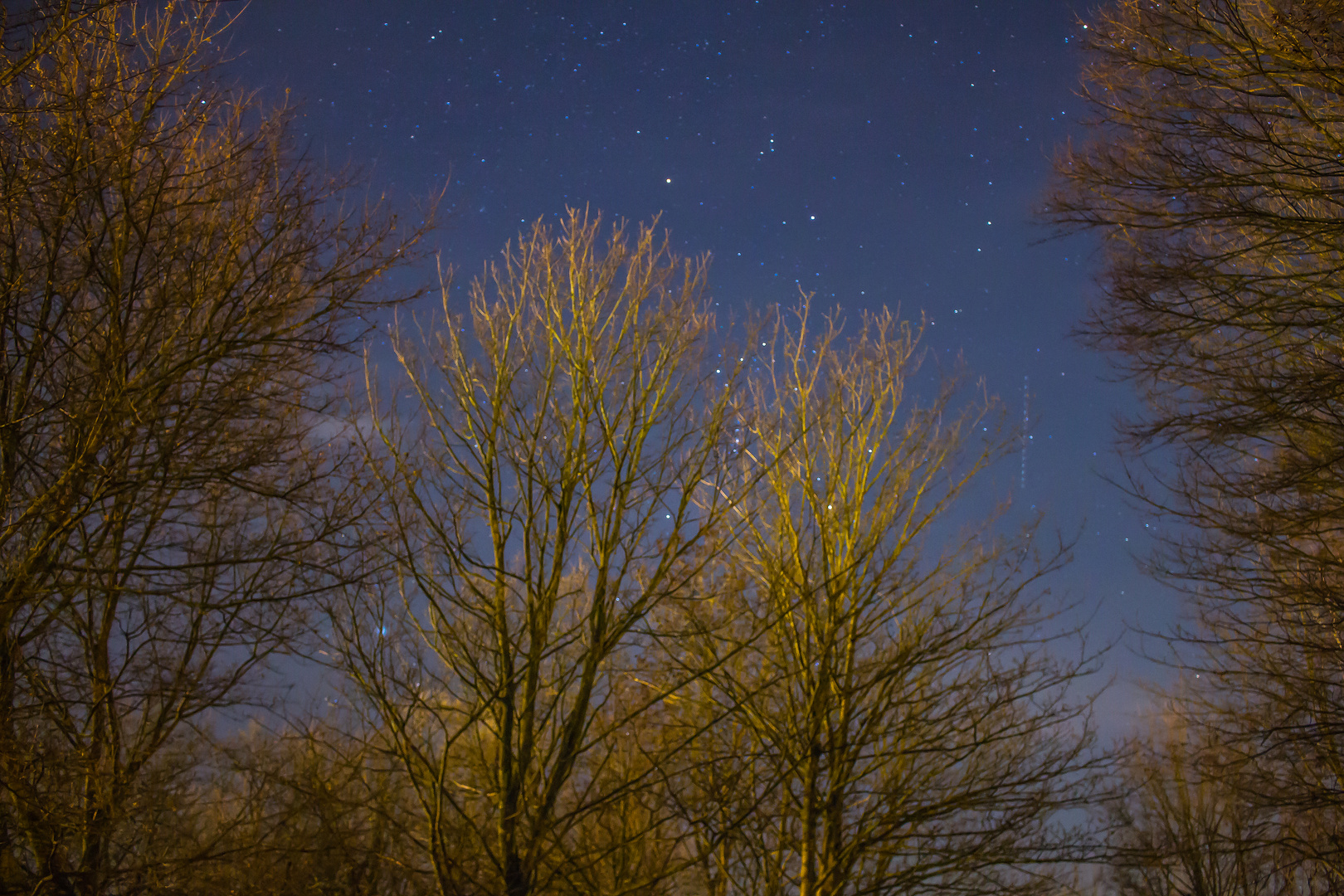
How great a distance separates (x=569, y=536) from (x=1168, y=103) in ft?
15.5

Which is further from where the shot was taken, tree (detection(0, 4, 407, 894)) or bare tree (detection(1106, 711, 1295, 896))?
bare tree (detection(1106, 711, 1295, 896))

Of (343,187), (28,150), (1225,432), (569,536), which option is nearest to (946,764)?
(1225,432)

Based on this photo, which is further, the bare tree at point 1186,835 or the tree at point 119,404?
the bare tree at point 1186,835

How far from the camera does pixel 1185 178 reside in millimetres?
5496

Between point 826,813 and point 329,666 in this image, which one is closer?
point 329,666

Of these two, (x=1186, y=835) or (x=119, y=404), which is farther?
(x=1186, y=835)

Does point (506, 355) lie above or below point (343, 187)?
below

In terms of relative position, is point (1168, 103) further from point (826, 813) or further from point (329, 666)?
point (329, 666)

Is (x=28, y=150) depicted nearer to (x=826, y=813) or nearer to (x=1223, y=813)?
(x=826, y=813)

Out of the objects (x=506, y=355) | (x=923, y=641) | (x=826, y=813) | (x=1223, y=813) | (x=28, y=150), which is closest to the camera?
(x=28, y=150)

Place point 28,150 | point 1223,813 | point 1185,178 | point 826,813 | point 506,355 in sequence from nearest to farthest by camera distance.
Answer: point 28,150 < point 506,355 < point 1185,178 < point 826,813 < point 1223,813

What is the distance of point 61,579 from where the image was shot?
482 cm

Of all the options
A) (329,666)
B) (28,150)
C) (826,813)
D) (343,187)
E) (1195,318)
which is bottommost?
(826,813)

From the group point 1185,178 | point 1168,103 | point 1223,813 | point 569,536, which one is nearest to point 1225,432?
point 1185,178
